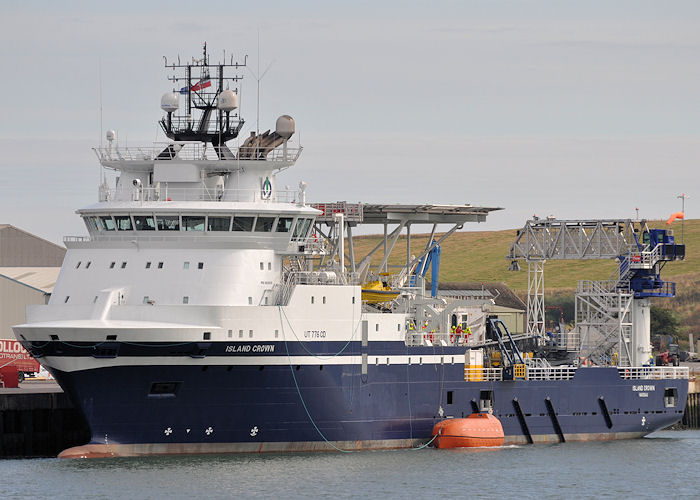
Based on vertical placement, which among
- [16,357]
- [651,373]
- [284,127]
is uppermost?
[284,127]

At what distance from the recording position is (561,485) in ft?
141

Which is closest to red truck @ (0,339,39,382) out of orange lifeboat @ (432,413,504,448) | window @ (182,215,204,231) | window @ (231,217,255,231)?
window @ (182,215,204,231)

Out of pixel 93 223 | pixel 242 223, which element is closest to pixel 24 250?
pixel 93 223

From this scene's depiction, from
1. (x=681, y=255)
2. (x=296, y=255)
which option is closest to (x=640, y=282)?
(x=681, y=255)

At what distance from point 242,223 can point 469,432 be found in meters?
10.5

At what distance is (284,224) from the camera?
47.2 meters

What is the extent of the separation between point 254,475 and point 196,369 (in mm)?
3909

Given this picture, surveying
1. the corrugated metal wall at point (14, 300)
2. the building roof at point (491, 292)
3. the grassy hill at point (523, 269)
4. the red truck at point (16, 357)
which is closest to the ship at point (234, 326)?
the red truck at point (16, 357)

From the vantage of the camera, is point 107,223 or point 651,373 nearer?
point 107,223

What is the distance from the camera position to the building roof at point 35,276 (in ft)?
256

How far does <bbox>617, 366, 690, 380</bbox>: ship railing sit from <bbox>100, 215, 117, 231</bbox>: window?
19919 mm

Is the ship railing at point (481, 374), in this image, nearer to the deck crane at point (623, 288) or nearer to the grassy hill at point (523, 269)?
the deck crane at point (623, 288)

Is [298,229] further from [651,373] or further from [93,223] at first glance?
[651,373]

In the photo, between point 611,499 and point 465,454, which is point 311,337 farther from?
point 611,499
